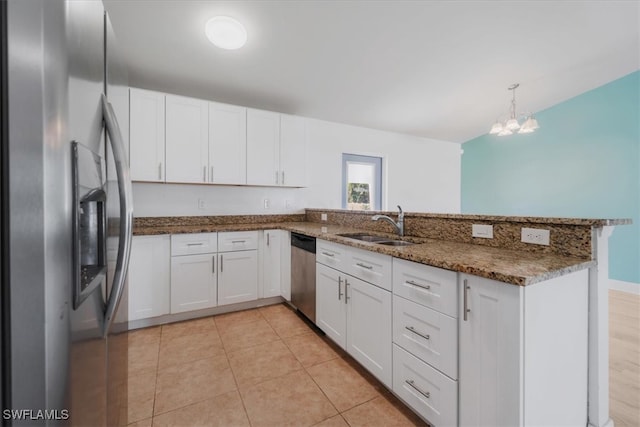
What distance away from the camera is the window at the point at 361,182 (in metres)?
4.07

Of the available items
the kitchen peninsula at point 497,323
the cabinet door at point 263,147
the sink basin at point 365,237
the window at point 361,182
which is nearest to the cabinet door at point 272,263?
the cabinet door at point 263,147

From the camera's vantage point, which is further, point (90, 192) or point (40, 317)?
point (90, 192)

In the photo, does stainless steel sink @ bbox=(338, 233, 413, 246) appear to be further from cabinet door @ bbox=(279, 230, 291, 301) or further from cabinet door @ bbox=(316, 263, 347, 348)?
cabinet door @ bbox=(279, 230, 291, 301)

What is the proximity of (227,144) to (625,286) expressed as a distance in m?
5.23

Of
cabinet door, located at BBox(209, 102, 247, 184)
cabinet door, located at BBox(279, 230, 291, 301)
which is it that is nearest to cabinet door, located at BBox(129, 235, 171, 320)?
cabinet door, located at BBox(209, 102, 247, 184)

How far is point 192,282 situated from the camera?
8.10 ft

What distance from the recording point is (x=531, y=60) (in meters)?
3.01

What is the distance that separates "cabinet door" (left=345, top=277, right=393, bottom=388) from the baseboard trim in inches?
159

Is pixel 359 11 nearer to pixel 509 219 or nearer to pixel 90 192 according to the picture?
pixel 509 219

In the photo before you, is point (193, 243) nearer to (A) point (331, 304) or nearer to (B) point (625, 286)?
(A) point (331, 304)

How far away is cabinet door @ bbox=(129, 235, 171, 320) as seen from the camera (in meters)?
2.27

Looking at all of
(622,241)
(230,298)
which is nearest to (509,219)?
(230,298)

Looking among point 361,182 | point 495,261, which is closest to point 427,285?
point 495,261

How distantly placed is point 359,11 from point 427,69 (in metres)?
1.23
